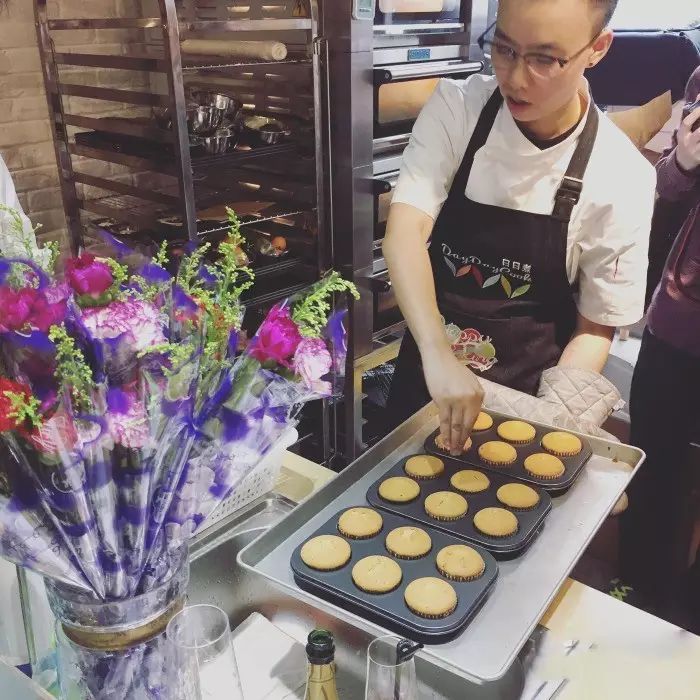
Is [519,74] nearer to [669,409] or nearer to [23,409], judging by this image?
[669,409]

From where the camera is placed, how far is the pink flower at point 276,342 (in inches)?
27.9

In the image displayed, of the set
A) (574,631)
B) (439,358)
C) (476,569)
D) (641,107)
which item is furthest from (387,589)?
(641,107)

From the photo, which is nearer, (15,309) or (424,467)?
(15,309)

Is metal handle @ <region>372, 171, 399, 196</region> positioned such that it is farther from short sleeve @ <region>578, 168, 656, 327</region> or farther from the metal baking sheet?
the metal baking sheet

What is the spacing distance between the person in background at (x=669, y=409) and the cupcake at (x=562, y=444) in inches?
27.4

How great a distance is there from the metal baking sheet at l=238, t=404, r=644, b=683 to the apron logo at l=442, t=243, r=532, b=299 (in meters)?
0.43

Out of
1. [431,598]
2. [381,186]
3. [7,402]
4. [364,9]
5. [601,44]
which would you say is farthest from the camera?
[381,186]

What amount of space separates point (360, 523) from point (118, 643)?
1.62 ft

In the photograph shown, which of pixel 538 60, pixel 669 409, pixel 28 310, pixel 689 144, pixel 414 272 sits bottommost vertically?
pixel 669 409

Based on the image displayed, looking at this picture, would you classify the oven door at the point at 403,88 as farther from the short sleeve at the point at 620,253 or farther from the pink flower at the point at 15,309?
the pink flower at the point at 15,309

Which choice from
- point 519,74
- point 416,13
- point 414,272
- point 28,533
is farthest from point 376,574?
point 416,13

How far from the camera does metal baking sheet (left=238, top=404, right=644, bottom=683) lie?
3.16 feet

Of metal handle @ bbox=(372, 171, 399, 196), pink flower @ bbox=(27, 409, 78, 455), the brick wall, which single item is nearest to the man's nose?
pink flower @ bbox=(27, 409, 78, 455)

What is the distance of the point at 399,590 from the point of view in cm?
104
